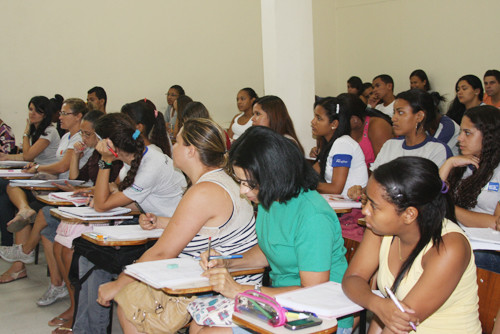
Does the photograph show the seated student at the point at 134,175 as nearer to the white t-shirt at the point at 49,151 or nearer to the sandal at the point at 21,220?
the sandal at the point at 21,220

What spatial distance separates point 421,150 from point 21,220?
10.4ft

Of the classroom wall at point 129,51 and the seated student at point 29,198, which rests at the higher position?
the classroom wall at point 129,51

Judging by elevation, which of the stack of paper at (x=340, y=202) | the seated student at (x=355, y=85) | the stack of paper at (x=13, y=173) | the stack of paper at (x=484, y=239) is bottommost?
the stack of paper at (x=340, y=202)

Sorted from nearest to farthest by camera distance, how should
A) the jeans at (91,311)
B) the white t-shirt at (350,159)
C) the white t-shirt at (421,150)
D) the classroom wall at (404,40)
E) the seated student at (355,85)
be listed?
the jeans at (91,311) → the white t-shirt at (421,150) → the white t-shirt at (350,159) → the classroom wall at (404,40) → the seated student at (355,85)

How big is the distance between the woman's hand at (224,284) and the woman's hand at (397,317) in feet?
1.68

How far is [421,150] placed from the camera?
3.38 m

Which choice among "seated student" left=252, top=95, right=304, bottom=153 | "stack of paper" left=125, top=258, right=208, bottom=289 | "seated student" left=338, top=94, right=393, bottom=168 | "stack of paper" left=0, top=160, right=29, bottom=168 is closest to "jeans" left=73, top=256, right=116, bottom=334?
"stack of paper" left=125, top=258, right=208, bottom=289

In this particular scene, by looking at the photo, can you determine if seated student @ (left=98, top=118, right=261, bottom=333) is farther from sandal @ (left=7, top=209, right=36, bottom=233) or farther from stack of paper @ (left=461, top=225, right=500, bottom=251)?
sandal @ (left=7, top=209, right=36, bottom=233)

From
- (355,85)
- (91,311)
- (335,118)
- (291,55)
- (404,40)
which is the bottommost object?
(91,311)

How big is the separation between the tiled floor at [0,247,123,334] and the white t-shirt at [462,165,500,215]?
2235 millimetres

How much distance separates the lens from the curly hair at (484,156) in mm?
2738

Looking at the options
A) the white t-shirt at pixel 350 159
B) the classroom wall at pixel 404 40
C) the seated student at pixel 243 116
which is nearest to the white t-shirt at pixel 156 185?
the white t-shirt at pixel 350 159

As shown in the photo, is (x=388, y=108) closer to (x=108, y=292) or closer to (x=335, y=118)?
(x=335, y=118)

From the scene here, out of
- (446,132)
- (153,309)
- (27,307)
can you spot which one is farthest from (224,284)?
(446,132)
